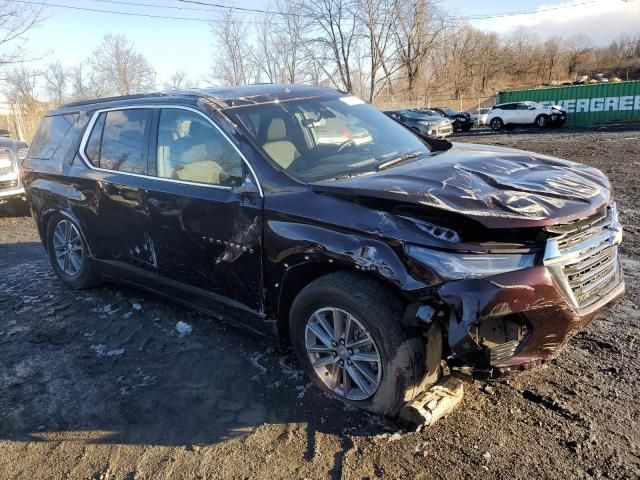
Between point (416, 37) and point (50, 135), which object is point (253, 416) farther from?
point (416, 37)

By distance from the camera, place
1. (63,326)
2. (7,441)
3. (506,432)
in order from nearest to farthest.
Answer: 1. (506,432)
2. (7,441)
3. (63,326)

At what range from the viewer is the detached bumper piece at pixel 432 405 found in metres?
2.68

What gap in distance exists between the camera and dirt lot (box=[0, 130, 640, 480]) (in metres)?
2.62

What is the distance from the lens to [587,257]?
2725 millimetres

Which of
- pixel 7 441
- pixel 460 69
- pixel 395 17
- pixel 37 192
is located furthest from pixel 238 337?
pixel 460 69

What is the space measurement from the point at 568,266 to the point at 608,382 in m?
1.02

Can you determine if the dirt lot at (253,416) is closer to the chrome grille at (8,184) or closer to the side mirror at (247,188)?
the side mirror at (247,188)

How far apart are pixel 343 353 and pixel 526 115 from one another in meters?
29.1

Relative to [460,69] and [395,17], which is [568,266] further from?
[460,69]

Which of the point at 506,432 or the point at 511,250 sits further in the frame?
the point at 506,432

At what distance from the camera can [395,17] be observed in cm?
4825

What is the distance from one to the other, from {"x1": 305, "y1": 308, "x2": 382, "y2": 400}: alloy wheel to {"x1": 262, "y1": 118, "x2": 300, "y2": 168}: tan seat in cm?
103

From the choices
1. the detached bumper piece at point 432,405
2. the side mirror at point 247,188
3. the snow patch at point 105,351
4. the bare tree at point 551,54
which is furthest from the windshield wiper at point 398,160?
the bare tree at point 551,54

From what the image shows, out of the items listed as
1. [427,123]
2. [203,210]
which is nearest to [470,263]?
[203,210]
